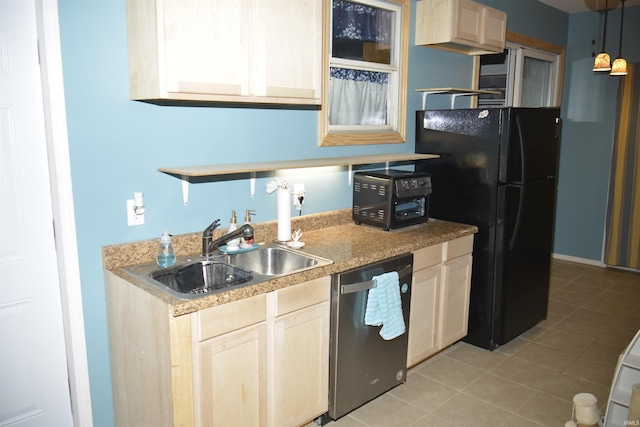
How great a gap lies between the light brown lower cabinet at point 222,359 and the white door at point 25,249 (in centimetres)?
26

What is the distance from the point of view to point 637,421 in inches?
76.5

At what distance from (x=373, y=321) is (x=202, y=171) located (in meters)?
1.12

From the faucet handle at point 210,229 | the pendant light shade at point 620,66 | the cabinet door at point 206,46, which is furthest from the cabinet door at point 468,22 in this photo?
the faucet handle at point 210,229

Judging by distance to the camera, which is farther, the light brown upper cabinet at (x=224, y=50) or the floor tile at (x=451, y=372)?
the floor tile at (x=451, y=372)

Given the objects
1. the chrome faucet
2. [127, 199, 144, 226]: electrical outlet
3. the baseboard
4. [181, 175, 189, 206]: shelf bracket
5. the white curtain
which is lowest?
the baseboard

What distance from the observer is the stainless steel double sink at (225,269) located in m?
2.23

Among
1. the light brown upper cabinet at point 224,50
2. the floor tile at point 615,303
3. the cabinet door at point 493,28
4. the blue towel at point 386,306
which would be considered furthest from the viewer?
the floor tile at point 615,303

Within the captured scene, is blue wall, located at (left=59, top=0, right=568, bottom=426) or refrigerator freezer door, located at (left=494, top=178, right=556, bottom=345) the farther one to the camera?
refrigerator freezer door, located at (left=494, top=178, right=556, bottom=345)

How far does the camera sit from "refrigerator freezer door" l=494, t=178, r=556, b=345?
130 inches

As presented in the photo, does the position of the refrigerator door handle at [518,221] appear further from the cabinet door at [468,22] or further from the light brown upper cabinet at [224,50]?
the light brown upper cabinet at [224,50]

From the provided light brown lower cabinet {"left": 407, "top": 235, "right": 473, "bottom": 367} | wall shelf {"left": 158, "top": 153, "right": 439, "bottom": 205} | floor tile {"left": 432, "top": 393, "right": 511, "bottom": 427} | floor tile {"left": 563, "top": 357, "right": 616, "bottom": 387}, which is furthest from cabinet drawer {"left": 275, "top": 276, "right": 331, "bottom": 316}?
floor tile {"left": 563, "top": 357, "right": 616, "bottom": 387}

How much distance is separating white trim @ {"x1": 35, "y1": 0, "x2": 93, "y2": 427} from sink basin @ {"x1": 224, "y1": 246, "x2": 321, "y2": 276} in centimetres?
69

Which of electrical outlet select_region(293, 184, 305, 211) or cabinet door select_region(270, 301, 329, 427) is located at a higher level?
electrical outlet select_region(293, 184, 305, 211)

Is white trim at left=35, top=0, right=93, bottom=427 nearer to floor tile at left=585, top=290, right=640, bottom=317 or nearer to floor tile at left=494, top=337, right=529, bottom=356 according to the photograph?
floor tile at left=494, top=337, right=529, bottom=356
